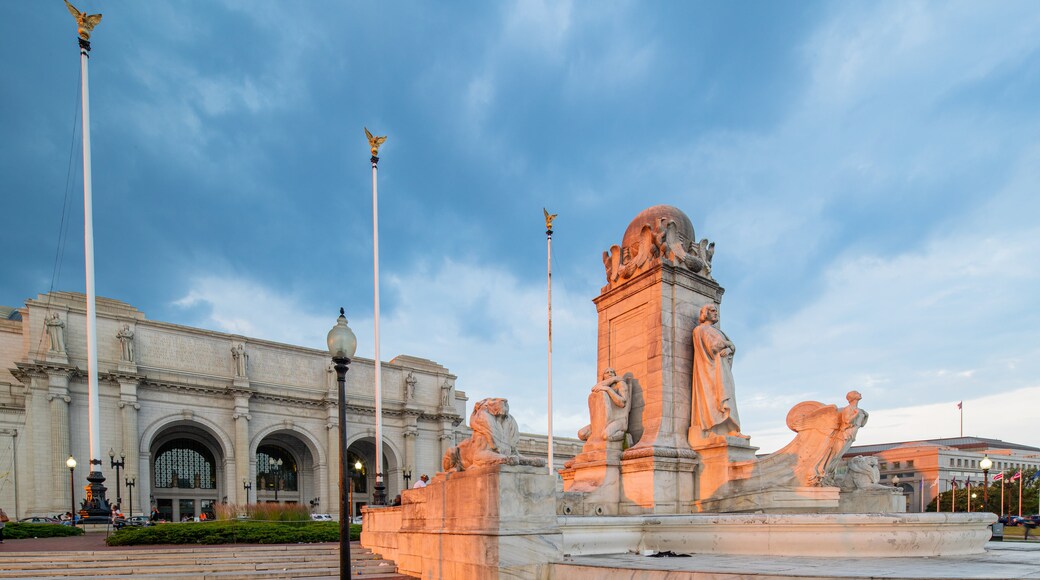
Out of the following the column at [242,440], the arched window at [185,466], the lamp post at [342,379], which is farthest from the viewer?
the arched window at [185,466]

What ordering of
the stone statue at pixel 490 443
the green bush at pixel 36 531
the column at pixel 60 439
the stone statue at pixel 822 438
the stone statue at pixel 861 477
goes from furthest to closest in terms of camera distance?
the column at pixel 60 439
the green bush at pixel 36 531
the stone statue at pixel 861 477
the stone statue at pixel 822 438
the stone statue at pixel 490 443

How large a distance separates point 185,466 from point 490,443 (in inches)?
2403

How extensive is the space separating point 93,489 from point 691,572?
24071mm

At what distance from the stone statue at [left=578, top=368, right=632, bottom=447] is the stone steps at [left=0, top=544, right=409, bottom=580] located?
14.7ft

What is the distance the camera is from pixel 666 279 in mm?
11938

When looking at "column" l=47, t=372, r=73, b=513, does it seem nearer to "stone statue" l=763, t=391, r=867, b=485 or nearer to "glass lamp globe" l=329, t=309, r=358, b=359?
"glass lamp globe" l=329, t=309, r=358, b=359

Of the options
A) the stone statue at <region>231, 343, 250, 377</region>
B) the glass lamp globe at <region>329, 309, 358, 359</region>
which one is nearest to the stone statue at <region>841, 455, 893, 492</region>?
the glass lamp globe at <region>329, 309, 358, 359</region>

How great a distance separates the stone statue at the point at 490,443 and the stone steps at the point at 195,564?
3248mm

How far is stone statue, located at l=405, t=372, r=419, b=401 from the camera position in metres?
65.0

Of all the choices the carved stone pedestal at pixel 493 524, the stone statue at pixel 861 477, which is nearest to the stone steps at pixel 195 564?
the carved stone pedestal at pixel 493 524

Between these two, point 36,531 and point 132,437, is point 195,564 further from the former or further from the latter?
point 132,437

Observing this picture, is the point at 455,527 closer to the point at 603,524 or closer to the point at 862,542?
the point at 603,524

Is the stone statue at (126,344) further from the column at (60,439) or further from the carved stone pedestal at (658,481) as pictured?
the carved stone pedestal at (658,481)

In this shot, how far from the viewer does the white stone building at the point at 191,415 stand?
44906 millimetres
